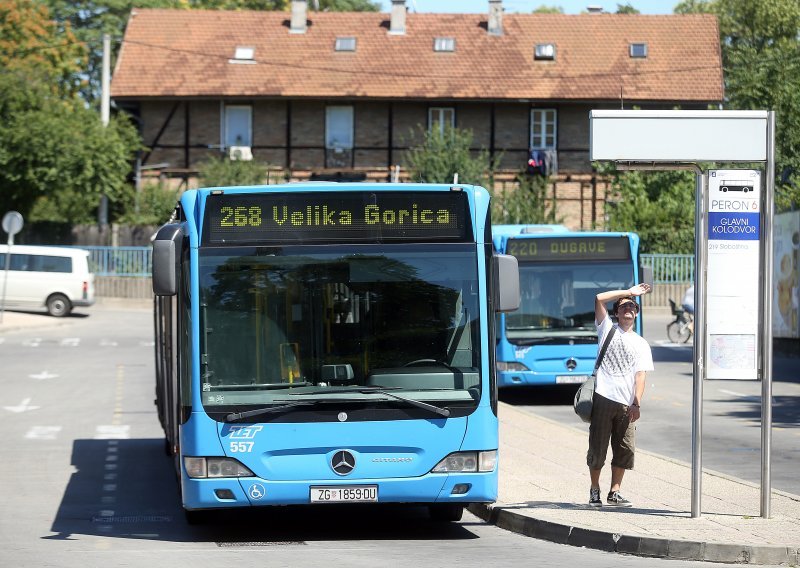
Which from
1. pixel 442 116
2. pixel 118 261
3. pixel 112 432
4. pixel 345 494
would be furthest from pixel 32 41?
pixel 345 494

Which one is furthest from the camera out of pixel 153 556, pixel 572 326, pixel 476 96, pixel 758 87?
pixel 476 96

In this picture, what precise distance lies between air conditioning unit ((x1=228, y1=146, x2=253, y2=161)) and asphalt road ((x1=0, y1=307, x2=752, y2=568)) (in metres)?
37.6

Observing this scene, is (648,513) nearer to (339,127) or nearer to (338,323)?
(338,323)

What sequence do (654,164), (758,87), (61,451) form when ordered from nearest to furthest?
(654,164) < (61,451) < (758,87)

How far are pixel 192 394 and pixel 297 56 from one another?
168ft

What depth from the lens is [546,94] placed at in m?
59.6

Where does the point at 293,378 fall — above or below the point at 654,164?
below

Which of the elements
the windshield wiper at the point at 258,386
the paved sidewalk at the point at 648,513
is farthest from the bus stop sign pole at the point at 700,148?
the windshield wiper at the point at 258,386

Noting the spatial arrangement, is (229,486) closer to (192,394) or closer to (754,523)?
(192,394)

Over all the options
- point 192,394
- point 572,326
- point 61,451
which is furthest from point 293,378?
point 572,326

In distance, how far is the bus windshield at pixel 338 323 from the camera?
1092 centimetres

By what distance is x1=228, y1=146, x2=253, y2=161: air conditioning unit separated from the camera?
5897 centimetres

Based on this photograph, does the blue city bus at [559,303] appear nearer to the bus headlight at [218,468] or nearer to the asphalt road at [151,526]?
the asphalt road at [151,526]

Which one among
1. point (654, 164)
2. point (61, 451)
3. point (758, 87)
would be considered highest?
point (758, 87)
